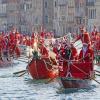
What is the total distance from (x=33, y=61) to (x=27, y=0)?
8290cm

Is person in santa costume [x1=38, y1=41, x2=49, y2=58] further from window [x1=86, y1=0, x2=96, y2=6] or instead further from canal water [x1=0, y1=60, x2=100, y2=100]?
window [x1=86, y1=0, x2=96, y2=6]

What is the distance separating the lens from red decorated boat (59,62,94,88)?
124 feet

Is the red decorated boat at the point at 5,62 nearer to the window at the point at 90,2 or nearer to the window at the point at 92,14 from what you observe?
the window at the point at 92,14

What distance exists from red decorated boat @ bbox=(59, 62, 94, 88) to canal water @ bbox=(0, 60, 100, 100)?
1.57 feet

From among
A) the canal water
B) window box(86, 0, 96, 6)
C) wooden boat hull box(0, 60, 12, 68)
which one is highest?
window box(86, 0, 96, 6)

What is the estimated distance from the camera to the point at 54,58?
4375 centimetres

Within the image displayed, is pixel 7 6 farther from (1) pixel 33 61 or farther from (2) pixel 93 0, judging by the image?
(1) pixel 33 61

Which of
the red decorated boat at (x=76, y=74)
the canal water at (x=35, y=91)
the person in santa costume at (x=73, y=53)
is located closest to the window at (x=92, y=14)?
the canal water at (x=35, y=91)

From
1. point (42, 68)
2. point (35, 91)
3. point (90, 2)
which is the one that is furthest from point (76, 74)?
point (90, 2)

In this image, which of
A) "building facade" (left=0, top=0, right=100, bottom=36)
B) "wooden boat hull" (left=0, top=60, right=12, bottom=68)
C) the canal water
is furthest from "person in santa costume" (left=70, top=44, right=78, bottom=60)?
"building facade" (left=0, top=0, right=100, bottom=36)

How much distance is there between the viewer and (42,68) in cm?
4303

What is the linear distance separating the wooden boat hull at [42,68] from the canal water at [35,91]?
50cm

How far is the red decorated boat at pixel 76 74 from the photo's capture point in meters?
37.7

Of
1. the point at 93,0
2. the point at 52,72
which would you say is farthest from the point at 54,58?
→ the point at 93,0
